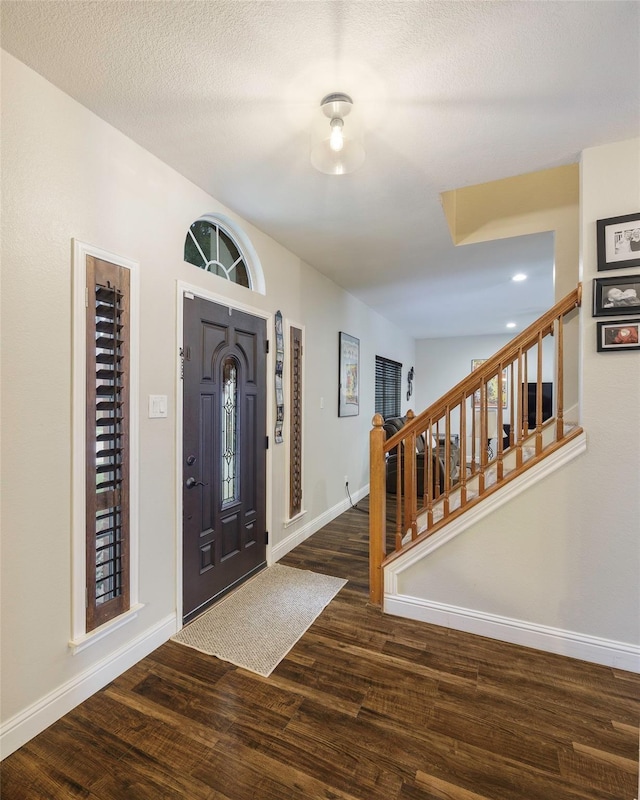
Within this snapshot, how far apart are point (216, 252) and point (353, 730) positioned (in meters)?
2.77

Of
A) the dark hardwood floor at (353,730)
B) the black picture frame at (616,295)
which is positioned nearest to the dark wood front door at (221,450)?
the dark hardwood floor at (353,730)

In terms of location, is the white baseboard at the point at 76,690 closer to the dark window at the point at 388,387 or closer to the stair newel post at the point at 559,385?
the stair newel post at the point at 559,385

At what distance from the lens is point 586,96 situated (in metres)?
1.67

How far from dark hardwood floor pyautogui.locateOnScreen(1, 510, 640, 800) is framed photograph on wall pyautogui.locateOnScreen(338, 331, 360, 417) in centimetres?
271

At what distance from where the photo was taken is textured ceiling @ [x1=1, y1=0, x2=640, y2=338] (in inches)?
52.2

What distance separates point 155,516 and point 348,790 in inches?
57.3

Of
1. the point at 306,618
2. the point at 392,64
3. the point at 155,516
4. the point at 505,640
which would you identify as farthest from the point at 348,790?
the point at 392,64

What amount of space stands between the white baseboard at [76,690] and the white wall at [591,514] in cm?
193

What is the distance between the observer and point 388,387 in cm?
658

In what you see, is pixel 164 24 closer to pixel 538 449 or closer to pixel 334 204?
pixel 334 204

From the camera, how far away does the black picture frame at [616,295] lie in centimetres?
192

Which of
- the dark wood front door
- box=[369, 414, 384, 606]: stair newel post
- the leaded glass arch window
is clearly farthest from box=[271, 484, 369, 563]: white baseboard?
the leaded glass arch window

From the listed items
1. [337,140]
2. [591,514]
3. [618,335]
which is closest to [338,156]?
[337,140]

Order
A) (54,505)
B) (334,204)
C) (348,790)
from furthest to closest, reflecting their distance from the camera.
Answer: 1. (334,204)
2. (54,505)
3. (348,790)
